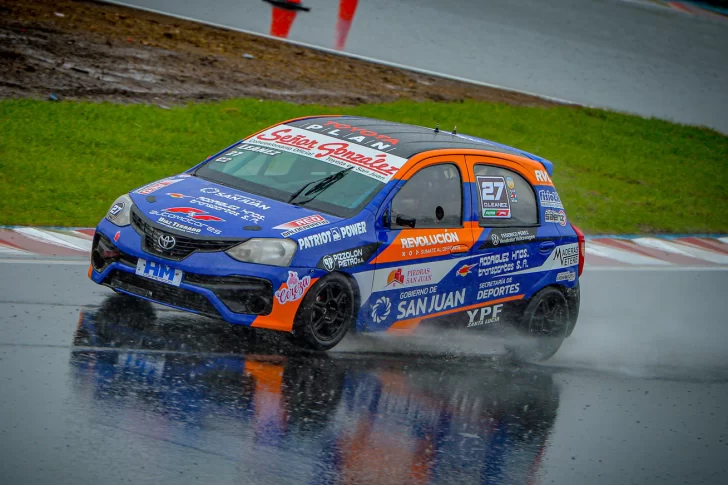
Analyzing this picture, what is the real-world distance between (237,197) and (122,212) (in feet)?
2.66

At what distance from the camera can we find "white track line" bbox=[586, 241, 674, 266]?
13.3 metres

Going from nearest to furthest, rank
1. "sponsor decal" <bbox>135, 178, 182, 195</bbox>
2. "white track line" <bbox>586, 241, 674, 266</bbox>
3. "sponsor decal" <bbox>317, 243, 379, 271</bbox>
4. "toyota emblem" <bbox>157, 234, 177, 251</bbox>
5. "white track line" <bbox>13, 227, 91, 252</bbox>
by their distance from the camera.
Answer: "toyota emblem" <bbox>157, 234, 177, 251</bbox>
"sponsor decal" <bbox>317, 243, 379, 271</bbox>
"sponsor decal" <bbox>135, 178, 182, 195</bbox>
"white track line" <bbox>13, 227, 91, 252</bbox>
"white track line" <bbox>586, 241, 674, 266</bbox>

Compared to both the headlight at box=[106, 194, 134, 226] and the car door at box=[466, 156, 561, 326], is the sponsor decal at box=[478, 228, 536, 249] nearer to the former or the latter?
the car door at box=[466, 156, 561, 326]


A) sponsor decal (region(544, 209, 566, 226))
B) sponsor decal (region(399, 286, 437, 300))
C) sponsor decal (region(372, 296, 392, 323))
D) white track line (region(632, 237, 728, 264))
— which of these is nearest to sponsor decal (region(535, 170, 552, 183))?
sponsor decal (region(544, 209, 566, 226))

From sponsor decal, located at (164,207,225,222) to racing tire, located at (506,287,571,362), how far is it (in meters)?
2.86

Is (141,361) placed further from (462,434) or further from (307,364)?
(462,434)

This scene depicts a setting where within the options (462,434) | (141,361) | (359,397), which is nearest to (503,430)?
(462,434)

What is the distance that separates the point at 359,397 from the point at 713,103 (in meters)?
16.1

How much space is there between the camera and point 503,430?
7215 mm

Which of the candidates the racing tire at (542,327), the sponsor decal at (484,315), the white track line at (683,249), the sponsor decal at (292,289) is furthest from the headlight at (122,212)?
the white track line at (683,249)

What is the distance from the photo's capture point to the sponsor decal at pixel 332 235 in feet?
24.5

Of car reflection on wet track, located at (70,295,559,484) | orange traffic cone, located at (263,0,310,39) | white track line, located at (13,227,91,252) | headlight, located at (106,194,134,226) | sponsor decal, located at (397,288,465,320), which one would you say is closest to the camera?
car reflection on wet track, located at (70,295,559,484)

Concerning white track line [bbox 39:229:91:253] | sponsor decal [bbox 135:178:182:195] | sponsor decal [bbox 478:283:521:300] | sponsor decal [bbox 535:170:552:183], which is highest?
sponsor decal [bbox 535:170:552:183]

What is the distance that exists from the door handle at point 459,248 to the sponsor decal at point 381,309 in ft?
2.26
